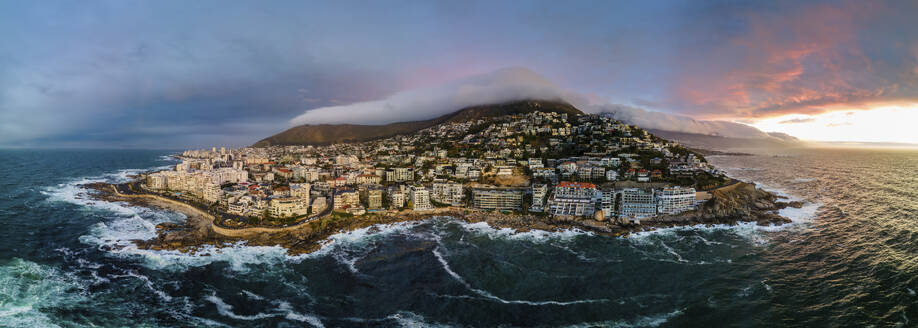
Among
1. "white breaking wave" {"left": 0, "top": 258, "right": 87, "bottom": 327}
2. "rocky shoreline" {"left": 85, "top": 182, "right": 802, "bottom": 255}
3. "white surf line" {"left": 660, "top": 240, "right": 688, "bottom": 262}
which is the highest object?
"rocky shoreline" {"left": 85, "top": 182, "right": 802, "bottom": 255}

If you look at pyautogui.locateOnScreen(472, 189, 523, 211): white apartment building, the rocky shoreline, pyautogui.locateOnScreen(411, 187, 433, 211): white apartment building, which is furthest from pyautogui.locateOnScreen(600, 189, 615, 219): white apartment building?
pyautogui.locateOnScreen(411, 187, 433, 211): white apartment building

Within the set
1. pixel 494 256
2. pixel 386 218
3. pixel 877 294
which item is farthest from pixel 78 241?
pixel 877 294

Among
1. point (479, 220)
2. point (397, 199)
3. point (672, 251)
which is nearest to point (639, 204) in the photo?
point (672, 251)

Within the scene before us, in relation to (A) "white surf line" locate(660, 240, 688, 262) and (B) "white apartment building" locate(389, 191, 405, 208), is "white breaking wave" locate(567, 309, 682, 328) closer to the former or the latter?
(A) "white surf line" locate(660, 240, 688, 262)

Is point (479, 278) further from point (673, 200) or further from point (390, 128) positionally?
point (390, 128)

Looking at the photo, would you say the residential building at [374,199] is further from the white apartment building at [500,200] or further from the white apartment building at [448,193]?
the white apartment building at [500,200]

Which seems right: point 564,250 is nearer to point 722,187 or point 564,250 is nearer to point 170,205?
point 722,187
